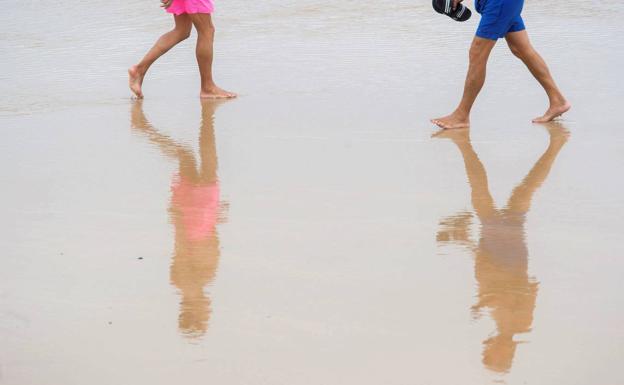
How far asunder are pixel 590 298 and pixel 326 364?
1041mm

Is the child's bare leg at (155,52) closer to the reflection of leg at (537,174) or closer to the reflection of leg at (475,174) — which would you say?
the reflection of leg at (475,174)

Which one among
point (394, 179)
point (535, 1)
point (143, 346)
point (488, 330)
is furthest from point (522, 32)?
point (535, 1)

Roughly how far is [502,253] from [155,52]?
14.7 feet

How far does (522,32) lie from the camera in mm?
6918

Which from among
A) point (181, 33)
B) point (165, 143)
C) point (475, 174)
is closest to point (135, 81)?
→ point (181, 33)

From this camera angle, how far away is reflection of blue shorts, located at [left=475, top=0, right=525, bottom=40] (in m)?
6.59

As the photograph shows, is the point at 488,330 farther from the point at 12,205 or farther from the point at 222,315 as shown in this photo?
the point at 12,205

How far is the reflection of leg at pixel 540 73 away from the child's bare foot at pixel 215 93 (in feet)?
6.71

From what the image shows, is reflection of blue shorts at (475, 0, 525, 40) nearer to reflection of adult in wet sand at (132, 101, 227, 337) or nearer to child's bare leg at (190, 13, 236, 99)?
reflection of adult in wet sand at (132, 101, 227, 337)

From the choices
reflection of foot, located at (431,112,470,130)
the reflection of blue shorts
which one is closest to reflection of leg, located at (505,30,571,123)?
the reflection of blue shorts

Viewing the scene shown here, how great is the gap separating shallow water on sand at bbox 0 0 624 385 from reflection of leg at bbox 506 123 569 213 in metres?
0.02

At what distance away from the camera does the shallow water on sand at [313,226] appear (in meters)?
3.29

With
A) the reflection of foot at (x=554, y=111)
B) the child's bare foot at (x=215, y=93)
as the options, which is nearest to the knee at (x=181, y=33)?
the child's bare foot at (x=215, y=93)

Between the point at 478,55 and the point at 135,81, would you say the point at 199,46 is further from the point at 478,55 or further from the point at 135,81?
the point at 478,55
